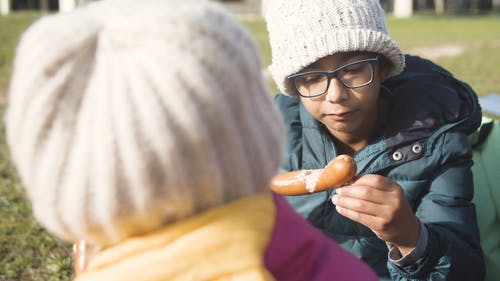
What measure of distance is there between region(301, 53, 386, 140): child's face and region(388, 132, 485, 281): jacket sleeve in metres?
0.27

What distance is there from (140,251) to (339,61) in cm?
129

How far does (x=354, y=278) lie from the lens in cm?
131

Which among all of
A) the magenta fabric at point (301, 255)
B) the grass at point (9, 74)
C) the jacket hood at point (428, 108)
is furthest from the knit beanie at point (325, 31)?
the magenta fabric at point (301, 255)

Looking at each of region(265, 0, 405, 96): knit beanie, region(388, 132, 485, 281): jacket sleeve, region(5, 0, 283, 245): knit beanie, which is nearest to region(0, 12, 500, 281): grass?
region(265, 0, 405, 96): knit beanie

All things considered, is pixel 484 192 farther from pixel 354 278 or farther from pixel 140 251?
pixel 140 251

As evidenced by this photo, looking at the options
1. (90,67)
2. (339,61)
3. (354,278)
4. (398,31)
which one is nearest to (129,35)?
(90,67)

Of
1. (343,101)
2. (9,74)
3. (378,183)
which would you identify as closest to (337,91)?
(343,101)

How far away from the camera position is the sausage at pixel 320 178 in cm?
188

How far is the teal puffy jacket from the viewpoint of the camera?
2072 mm

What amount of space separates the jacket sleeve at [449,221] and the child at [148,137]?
1.00 metres

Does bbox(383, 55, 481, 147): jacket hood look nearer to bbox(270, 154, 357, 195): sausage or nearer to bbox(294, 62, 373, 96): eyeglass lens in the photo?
bbox(294, 62, 373, 96): eyeglass lens

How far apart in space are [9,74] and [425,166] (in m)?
9.78

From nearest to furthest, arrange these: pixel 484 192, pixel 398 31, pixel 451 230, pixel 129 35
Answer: pixel 129 35 < pixel 451 230 < pixel 484 192 < pixel 398 31

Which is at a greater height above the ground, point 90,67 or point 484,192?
point 90,67
